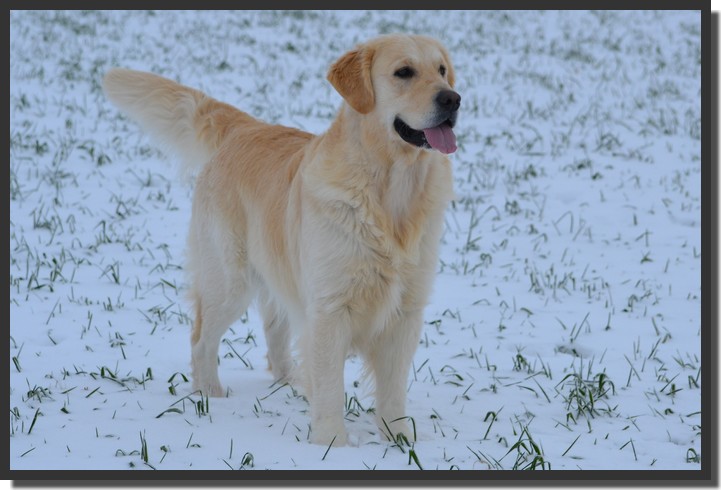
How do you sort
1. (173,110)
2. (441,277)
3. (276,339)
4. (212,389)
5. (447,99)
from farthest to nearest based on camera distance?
(441,277), (173,110), (276,339), (212,389), (447,99)

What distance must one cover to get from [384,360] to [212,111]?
188cm

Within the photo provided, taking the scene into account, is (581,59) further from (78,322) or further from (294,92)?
(78,322)

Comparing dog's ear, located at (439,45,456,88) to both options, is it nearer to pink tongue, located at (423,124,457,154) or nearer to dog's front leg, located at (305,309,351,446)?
pink tongue, located at (423,124,457,154)

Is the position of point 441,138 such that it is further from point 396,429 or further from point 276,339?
point 276,339

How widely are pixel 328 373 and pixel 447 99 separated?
1.22 metres

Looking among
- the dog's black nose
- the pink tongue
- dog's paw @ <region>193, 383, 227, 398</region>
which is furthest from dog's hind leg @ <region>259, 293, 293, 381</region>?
the dog's black nose

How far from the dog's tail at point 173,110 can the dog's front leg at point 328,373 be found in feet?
5.36

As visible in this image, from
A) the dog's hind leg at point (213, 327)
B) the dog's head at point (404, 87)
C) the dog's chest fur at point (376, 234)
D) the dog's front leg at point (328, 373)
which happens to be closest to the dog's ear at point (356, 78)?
the dog's head at point (404, 87)

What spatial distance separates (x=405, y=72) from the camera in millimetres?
3693

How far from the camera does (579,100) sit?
11008mm

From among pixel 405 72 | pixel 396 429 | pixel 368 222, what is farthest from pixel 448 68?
pixel 396 429

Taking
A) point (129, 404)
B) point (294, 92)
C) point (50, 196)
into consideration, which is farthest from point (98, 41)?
point (129, 404)

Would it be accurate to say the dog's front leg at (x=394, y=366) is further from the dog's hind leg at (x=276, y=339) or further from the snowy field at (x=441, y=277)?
the dog's hind leg at (x=276, y=339)

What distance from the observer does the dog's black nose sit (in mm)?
3525
